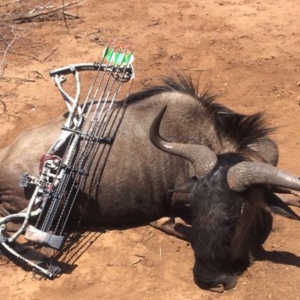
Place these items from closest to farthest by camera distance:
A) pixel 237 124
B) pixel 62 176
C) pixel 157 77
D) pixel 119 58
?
pixel 62 176 < pixel 237 124 < pixel 119 58 < pixel 157 77

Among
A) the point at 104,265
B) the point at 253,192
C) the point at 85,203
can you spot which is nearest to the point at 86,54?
the point at 85,203

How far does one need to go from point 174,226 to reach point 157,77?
368cm

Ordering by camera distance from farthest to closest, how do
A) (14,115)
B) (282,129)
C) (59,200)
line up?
(14,115)
(282,129)
(59,200)

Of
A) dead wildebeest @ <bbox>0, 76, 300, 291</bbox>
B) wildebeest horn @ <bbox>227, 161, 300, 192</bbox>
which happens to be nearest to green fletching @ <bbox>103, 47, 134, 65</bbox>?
dead wildebeest @ <bbox>0, 76, 300, 291</bbox>

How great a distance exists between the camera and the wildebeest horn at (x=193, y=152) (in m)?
5.03

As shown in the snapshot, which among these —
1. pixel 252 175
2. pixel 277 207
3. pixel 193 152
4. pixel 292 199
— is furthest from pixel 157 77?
pixel 252 175

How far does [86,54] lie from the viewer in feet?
33.1

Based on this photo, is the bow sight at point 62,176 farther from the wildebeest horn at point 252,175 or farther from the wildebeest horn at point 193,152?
the wildebeest horn at point 252,175

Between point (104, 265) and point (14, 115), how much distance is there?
351 cm

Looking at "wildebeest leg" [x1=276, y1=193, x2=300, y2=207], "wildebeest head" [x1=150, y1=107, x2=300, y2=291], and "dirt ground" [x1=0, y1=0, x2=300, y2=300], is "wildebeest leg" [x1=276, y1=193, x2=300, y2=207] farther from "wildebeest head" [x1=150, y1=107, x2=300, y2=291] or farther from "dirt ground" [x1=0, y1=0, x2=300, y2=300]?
"wildebeest head" [x1=150, y1=107, x2=300, y2=291]

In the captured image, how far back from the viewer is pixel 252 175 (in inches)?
189

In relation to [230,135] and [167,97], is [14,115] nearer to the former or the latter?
[167,97]

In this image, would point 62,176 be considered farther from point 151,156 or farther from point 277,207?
point 277,207

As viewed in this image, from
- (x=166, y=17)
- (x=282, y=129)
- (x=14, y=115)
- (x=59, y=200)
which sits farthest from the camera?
(x=166, y=17)
